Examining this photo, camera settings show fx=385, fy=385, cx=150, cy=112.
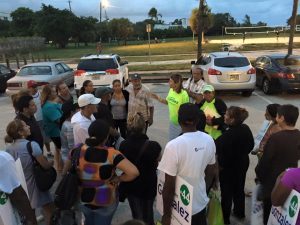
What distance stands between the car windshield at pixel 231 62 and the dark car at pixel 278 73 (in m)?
1.09

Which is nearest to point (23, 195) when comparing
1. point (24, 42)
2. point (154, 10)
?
point (24, 42)

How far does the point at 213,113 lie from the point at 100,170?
2566 millimetres

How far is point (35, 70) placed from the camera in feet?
48.9

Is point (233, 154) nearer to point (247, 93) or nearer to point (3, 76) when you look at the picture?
point (247, 93)

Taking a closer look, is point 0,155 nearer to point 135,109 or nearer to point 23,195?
point 23,195

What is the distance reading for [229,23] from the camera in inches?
3821

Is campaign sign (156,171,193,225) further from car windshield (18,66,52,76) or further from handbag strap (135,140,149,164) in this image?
car windshield (18,66,52,76)

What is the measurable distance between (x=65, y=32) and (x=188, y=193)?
75322 millimetres

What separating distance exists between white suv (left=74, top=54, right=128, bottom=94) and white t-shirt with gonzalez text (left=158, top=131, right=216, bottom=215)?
1057cm

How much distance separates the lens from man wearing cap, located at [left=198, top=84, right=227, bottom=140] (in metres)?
5.40

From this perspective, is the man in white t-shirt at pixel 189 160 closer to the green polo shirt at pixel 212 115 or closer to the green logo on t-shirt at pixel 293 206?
the green logo on t-shirt at pixel 293 206

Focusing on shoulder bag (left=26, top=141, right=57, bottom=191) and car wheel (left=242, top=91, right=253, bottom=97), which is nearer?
shoulder bag (left=26, top=141, right=57, bottom=191)

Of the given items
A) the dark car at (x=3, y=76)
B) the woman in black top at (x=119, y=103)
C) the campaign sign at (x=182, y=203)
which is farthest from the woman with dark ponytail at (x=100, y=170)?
the dark car at (x=3, y=76)

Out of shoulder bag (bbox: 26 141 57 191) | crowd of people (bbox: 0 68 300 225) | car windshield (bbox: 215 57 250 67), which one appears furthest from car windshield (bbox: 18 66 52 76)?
shoulder bag (bbox: 26 141 57 191)
